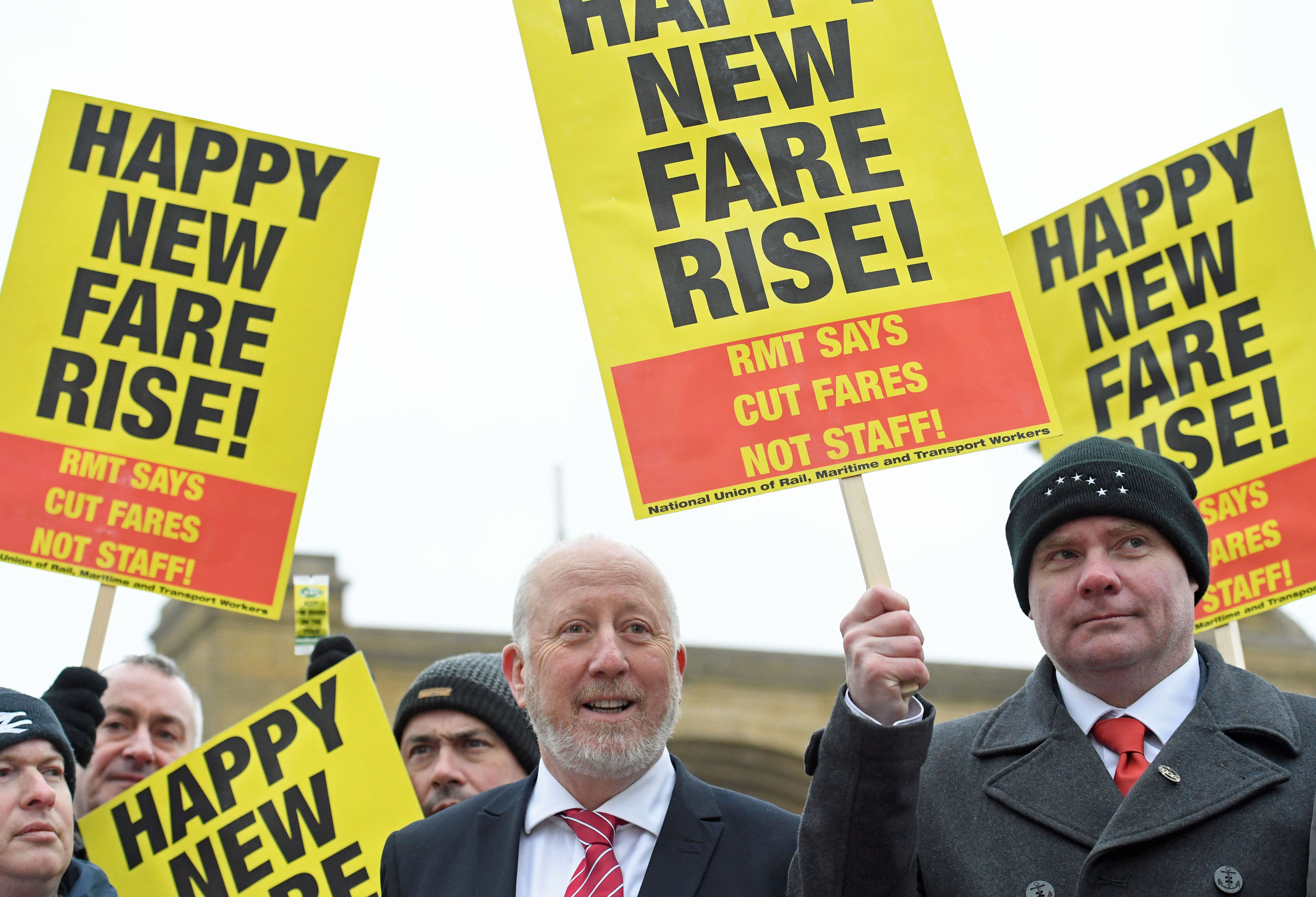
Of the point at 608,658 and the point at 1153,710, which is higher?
the point at 608,658

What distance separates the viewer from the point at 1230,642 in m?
4.07

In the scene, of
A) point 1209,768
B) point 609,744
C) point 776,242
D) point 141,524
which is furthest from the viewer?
point 141,524

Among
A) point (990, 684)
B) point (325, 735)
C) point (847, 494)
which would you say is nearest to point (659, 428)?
point (847, 494)

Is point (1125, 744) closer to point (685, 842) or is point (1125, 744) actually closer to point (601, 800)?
point (685, 842)

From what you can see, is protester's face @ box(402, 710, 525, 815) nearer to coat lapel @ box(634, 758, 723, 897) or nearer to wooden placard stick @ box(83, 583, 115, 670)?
wooden placard stick @ box(83, 583, 115, 670)

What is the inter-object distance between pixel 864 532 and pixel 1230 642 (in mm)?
1912

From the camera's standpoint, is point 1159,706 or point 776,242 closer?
point 1159,706

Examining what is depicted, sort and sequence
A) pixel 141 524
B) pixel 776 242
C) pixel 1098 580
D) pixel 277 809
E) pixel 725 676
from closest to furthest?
pixel 1098 580, pixel 776 242, pixel 277 809, pixel 141 524, pixel 725 676

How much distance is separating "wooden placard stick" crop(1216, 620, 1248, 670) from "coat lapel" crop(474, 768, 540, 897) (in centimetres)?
224

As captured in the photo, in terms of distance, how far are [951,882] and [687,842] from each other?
0.52 m

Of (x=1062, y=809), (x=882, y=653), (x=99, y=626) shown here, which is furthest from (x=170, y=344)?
(x=1062, y=809)

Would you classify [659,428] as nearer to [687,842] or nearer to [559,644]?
[559,644]

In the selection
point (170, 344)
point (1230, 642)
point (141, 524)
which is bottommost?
point (1230, 642)

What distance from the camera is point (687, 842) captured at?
2.69 meters
